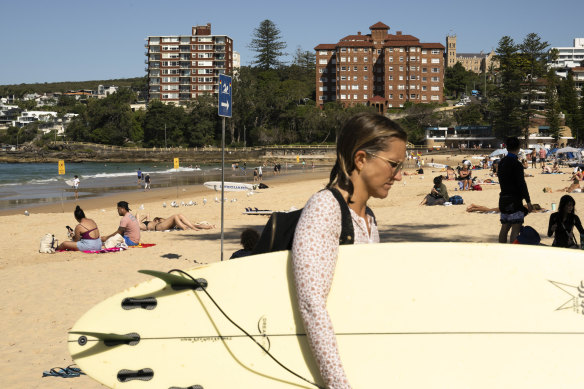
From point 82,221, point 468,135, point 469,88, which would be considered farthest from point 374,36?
point 82,221

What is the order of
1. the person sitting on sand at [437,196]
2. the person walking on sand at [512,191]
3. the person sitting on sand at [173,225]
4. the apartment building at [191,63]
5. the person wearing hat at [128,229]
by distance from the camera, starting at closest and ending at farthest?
the person walking on sand at [512,191]
the person wearing hat at [128,229]
the person sitting on sand at [173,225]
the person sitting on sand at [437,196]
the apartment building at [191,63]

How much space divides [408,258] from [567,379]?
2.15 ft

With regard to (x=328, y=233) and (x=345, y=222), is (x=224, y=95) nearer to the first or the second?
(x=345, y=222)

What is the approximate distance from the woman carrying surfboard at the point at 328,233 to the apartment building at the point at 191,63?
121 metres

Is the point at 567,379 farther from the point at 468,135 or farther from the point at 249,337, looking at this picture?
the point at 468,135

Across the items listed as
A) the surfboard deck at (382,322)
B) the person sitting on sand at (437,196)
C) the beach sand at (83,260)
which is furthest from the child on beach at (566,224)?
the person sitting on sand at (437,196)

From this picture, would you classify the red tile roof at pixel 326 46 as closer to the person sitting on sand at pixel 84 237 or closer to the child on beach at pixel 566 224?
the person sitting on sand at pixel 84 237

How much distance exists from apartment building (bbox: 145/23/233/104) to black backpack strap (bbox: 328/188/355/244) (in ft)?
397

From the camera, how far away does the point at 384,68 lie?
9719 centimetres

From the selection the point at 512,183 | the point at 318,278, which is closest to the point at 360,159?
the point at 318,278

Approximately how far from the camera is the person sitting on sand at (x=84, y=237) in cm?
1002

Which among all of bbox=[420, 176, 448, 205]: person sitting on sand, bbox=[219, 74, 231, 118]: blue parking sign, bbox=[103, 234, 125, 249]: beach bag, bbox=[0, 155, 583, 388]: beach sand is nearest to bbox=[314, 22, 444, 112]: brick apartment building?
bbox=[0, 155, 583, 388]: beach sand

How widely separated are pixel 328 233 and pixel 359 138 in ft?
1.26

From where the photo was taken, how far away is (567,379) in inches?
71.6
